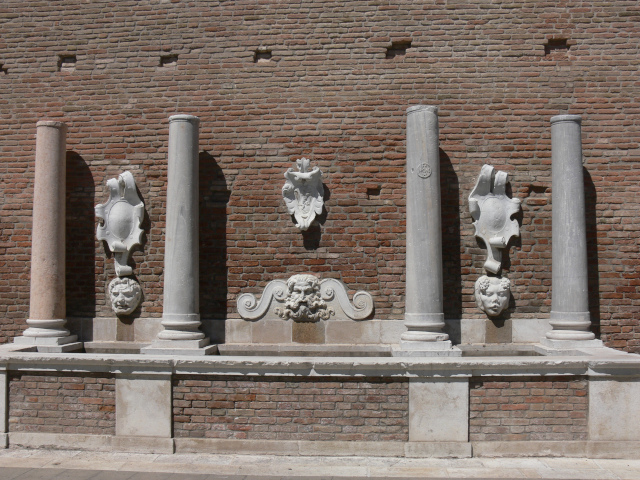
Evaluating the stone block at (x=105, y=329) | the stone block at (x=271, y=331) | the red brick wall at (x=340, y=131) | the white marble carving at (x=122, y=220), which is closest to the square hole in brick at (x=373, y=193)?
the red brick wall at (x=340, y=131)

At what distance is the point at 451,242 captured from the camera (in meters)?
6.69

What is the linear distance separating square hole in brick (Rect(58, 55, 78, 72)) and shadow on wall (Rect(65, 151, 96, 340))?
3.74 ft

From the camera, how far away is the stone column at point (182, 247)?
249 inches

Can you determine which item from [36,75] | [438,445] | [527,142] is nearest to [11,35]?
[36,75]

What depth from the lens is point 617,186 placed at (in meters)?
6.70

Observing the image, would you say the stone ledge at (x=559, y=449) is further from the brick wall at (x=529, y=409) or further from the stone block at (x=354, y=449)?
the stone block at (x=354, y=449)

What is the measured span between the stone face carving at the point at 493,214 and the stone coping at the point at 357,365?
4.93 feet

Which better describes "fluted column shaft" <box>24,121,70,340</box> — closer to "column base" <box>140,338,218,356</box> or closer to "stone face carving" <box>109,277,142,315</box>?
"stone face carving" <box>109,277,142,315</box>

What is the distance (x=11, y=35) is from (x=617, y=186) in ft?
26.0

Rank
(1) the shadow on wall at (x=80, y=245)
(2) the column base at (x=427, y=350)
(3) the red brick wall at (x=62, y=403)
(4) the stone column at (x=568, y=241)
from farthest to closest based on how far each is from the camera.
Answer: (1) the shadow on wall at (x=80, y=245)
(4) the stone column at (x=568, y=241)
(2) the column base at (x=427, y=350)
(3) the red brick wall at (x=62, y=403)

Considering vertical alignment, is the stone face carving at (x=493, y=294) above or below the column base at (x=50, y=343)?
above

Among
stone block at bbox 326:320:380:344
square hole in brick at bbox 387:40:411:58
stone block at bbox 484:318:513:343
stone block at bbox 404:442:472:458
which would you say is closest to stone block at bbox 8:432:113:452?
stone block at bbox 326:320:380:344

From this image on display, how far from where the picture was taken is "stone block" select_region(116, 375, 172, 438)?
5520 mm

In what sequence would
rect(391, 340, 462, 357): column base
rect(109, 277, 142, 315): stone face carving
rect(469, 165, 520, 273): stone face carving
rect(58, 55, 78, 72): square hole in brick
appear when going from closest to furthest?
1. rect(391, 340, 462, 357): column base
2. rect(469, 165, 520, 273): stone face carving
3. rect(109, 277, 142, 315): stone face carving
4. rect(58, 55, 78, 72): square hole in brick
